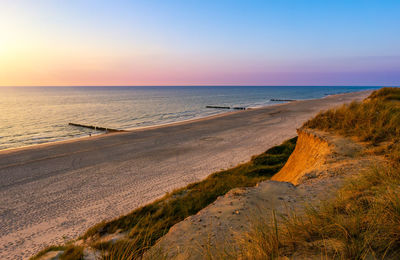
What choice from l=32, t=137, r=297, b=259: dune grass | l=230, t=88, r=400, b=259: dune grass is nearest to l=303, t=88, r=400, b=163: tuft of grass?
l=230, t=88, r=400, b=259: dune grass

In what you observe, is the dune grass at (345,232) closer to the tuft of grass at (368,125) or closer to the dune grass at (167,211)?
the dune grass at (167,211)

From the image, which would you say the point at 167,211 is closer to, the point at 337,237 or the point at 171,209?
the point at 171,209

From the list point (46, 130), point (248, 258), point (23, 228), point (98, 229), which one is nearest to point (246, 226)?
point (248, 258)

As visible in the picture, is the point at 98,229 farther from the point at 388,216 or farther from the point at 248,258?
the point at 388,216

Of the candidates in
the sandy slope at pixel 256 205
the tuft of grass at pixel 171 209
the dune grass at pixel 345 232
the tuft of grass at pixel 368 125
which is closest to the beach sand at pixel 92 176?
the tuft of grass at pixel 171 209

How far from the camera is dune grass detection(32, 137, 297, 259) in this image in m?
5.77

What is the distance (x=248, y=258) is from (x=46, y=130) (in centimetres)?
4176

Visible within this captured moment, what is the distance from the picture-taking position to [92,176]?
1457 centimetres

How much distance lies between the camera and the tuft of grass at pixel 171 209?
5.81 meters

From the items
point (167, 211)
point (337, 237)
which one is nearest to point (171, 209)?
point (167, 211)

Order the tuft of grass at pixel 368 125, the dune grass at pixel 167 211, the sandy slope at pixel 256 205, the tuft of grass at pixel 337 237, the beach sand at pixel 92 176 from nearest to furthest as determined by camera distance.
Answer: the tuft of grass at pixel 337 237
the sandy slope at pixel 256 205
the dune grass at pixel 167 211
the tuft of grass at pixel 368 125
the beach sand at pixel 92 176

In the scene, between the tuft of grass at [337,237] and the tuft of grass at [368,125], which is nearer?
the tuft of grass at [337,237]

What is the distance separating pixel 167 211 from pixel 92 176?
8.75 meters

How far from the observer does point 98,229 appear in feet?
23.9
